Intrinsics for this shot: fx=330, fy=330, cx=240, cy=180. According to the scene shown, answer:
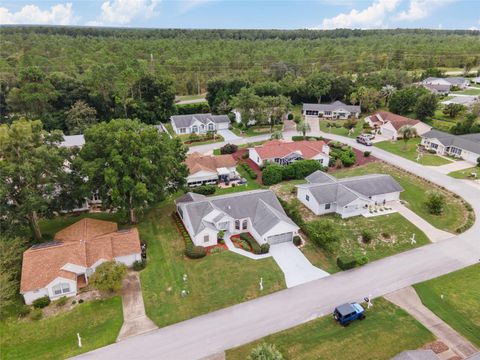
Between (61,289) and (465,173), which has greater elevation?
(61,289)

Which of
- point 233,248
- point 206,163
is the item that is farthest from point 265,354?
point 206,163

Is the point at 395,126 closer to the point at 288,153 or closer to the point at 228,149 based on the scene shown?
the point at 288,153

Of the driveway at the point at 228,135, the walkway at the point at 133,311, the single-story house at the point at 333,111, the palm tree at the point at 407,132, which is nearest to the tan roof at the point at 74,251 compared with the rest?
the walkway at the point at 133,311

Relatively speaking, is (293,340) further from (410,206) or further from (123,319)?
(410,206)

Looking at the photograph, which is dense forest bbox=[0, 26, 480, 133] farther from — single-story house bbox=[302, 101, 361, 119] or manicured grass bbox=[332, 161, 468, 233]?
manicured grass bbox=[332, 161, 468, 233]

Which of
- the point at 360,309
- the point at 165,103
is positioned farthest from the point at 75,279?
the point at 165,103

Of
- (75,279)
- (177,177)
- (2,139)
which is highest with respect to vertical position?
(2,139)

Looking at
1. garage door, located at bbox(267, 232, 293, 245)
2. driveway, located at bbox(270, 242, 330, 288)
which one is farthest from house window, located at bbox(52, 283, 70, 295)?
garage door, located at bbox(267, 232, 293, 245)

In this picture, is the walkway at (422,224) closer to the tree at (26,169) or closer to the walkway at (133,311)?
the walkway at (133,311)
